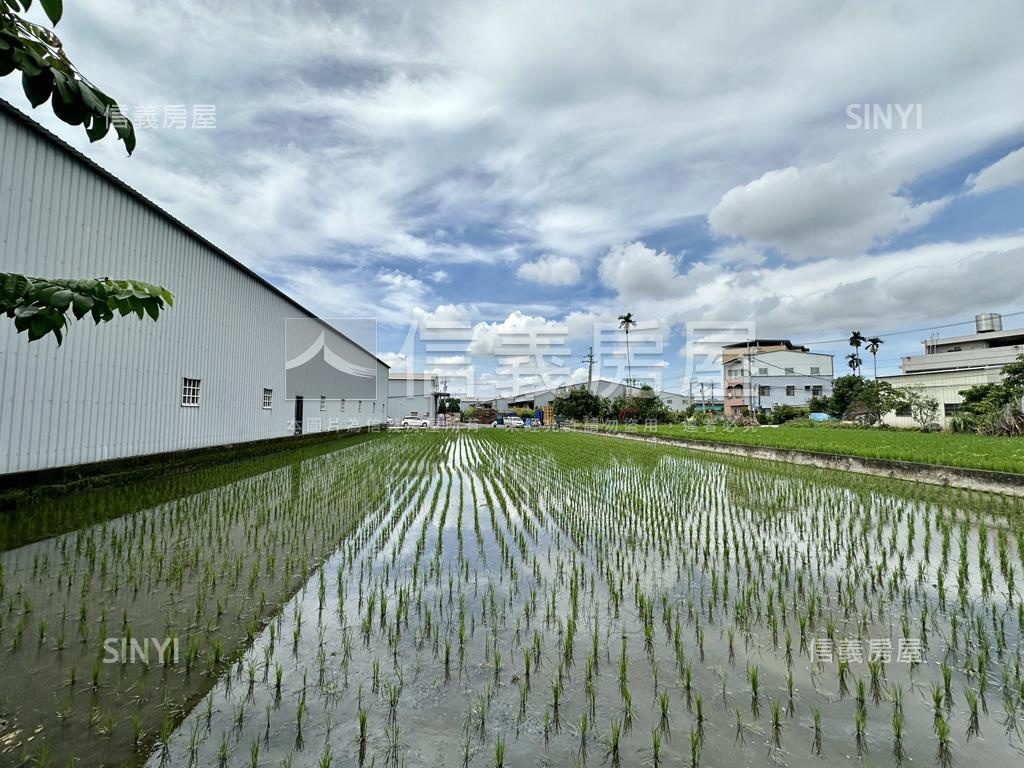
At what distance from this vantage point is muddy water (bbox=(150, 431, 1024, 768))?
98.7 inches

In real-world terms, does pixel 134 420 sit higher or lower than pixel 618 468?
higher

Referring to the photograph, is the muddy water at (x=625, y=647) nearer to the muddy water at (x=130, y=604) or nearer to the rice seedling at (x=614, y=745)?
the rice seedling at (x=614, y=745)

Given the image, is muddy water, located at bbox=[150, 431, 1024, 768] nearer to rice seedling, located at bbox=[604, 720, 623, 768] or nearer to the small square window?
rice seedling, located at bbox=[604, 720, 623, 768]

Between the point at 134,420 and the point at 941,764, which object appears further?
the point at 134,420

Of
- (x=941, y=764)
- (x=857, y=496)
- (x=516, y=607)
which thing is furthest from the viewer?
(x=857, y=496)

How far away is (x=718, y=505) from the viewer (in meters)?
8.84

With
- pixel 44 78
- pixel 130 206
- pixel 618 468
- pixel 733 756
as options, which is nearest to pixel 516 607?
pixel 733 756

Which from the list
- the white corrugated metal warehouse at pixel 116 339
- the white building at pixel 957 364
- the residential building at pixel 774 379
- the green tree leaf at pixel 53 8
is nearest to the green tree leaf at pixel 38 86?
the green tree leaf at pixel 53 8

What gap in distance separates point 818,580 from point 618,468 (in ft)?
29.3

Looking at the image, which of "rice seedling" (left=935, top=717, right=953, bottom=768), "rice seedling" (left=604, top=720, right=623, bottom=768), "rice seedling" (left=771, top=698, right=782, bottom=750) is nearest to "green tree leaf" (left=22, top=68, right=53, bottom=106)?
"rice seedling" (left=604, top=720, right=623, bottom=768)

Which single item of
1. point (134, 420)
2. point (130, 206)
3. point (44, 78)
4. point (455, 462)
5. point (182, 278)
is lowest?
point (455, 462)

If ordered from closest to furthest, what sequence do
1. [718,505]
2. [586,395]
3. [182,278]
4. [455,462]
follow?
[718,505] → [182,278] → [455,462] → [586,395]

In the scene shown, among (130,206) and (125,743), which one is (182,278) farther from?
(125,743)

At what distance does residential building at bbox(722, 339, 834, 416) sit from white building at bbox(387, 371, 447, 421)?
121 feet
